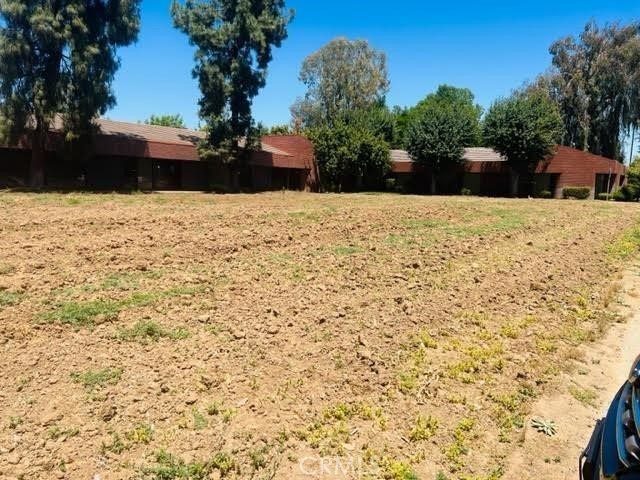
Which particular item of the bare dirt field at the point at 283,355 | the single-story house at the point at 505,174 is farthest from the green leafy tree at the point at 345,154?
the bare dirt field at the point at 283,355

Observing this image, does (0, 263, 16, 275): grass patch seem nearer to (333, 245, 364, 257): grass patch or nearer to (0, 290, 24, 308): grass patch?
Answer: (0, 290, 24, 308): grass patch

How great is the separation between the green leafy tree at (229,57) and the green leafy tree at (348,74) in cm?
2250

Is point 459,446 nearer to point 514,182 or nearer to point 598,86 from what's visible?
point 514,182

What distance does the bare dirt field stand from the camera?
136 inches

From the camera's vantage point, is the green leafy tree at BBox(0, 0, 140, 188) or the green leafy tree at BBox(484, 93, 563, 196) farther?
the green leafy tree at BBox(484, 93, 563, 196)

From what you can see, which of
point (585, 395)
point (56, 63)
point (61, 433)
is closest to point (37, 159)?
point (56, 63)

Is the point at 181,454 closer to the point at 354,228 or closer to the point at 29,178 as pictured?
the point at 354,228

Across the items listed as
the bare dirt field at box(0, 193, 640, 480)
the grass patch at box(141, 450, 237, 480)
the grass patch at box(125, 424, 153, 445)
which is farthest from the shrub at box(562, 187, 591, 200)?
the grass patch at box(125, 424, 153, 445)

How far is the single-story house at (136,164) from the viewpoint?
22347mm

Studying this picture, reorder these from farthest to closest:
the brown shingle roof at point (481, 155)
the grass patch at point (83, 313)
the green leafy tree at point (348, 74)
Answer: the green leafy tree at point (348, 74) < the brown shingle roof at point (481, 155) < the grass patch at point (83, 313)

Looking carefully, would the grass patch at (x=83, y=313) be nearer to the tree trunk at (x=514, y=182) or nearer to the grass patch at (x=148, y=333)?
the grass patch at (x=148, y=333)

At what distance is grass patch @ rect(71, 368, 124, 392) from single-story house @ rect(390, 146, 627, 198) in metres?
36.6

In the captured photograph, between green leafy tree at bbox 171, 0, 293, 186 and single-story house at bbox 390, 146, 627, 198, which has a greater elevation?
green leafy tree at bbox 171, 0, 293, 186

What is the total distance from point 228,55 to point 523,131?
21524mm
